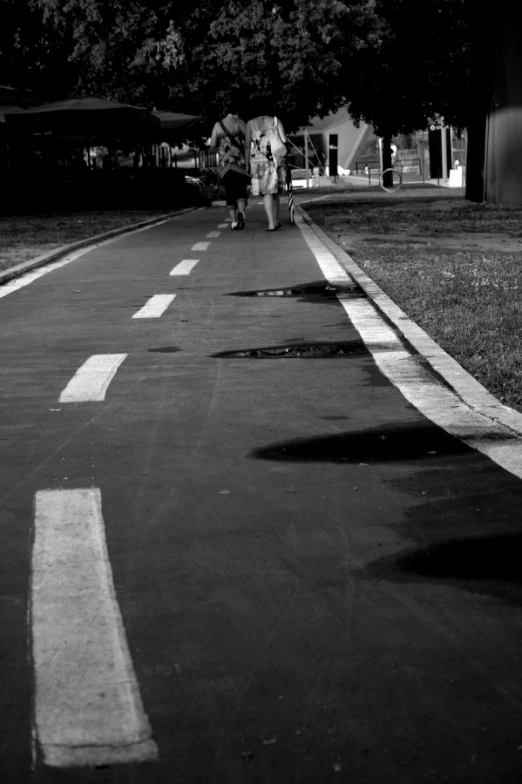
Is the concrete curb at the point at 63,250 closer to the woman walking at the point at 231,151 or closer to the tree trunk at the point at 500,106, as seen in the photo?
the woman walking at the point at 231,151

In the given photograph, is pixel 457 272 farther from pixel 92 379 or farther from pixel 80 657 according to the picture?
pixel 80 657

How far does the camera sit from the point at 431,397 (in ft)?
24.2

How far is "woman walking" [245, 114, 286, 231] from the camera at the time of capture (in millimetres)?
20547

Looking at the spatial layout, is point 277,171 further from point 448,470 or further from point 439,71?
point 439,71

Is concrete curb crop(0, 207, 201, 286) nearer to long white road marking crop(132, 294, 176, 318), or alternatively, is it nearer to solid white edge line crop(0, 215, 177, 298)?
solid white edge line crop(0, 215, 177, 298)

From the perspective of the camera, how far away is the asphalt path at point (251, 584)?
3.17 meters

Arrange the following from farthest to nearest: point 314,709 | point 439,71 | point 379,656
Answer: point 439,71 < point 379,656 < point 314,709

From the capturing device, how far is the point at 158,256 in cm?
1839

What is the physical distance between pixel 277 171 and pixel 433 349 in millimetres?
12215

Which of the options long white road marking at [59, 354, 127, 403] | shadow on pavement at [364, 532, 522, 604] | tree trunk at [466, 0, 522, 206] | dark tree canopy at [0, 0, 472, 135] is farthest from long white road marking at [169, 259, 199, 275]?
dark tree canopy at [0, 0, 472, 135]

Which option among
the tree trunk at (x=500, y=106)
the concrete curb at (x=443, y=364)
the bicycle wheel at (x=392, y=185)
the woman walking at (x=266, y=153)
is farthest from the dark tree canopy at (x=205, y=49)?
the concrete curb at (x=443, y=364)

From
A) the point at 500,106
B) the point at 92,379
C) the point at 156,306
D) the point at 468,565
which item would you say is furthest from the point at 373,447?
the point at 500,106

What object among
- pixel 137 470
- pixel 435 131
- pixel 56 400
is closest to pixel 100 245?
pixel 56 400

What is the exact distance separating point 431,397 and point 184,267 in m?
9.29
